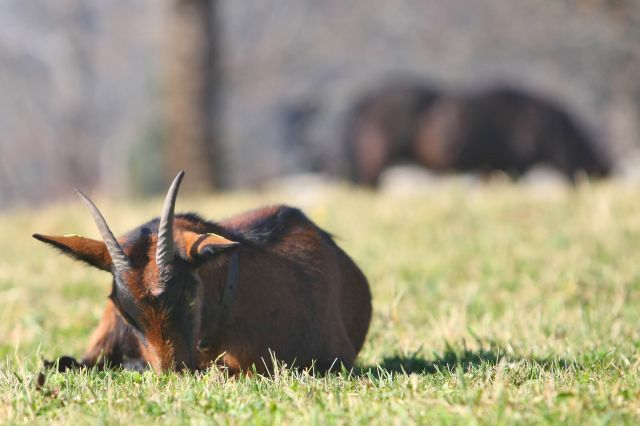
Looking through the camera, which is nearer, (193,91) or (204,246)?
(204,246)

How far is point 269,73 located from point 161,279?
3935cm

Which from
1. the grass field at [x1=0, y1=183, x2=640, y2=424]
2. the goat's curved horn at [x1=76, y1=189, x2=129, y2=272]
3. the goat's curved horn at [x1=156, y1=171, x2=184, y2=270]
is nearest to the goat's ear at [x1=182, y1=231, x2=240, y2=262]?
the goat's curved horn at [x1=156, y1=171, x2=184, y2=270]

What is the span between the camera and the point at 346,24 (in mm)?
42938

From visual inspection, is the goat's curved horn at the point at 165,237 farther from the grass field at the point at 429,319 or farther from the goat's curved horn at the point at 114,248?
the grass field at the point at 429,319

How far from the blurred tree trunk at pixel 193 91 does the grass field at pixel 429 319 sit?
3.40 meters

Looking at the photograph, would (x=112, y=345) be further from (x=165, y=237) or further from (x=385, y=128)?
(x=385, y=128)

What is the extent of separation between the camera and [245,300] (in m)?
5.52

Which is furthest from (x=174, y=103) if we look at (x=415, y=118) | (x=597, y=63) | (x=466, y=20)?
(x=466, y=20)

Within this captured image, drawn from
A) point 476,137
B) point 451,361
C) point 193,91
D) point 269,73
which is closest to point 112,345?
point 451,361

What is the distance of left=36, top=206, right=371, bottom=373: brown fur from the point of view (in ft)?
16.2

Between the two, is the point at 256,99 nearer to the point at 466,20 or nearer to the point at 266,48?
the point at 266,48

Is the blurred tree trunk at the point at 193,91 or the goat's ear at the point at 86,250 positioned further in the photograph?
the blurred tree trunk at the point at 193,91

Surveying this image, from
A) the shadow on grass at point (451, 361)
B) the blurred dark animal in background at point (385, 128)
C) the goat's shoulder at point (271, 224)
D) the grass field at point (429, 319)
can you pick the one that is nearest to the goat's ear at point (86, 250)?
the grass field at point (429, 319)

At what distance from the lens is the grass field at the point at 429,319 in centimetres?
421
